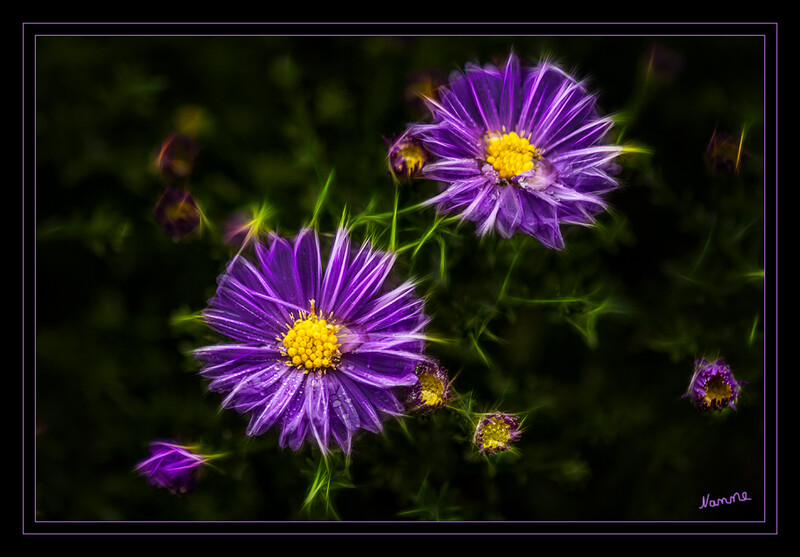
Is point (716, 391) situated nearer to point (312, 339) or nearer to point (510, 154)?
point (510, 154)

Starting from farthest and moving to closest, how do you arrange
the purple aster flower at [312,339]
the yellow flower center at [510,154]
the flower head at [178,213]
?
the flower head at [178,213], the yellow flower center at [510,154], the purple aster flower at [312,339]

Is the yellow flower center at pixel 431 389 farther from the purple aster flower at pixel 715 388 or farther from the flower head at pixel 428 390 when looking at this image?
the purple aster flower at pixel 715 388
